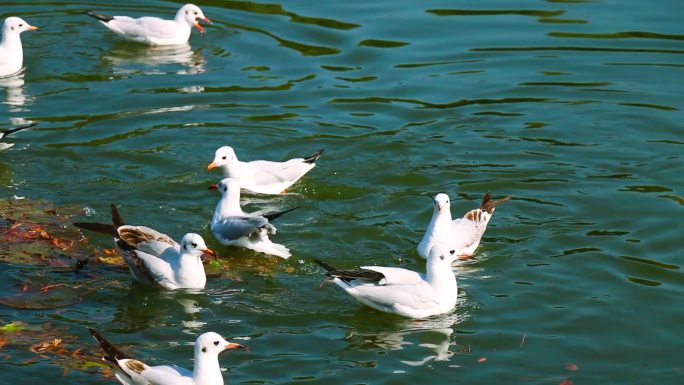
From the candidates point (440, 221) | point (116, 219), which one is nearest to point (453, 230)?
point (440, 221)

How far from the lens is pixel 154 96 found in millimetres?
17516

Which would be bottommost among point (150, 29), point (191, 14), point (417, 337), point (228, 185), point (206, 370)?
point (417, 337)

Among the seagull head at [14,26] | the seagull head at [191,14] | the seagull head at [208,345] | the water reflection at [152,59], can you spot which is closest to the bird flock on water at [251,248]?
the seagull head at [208,345]

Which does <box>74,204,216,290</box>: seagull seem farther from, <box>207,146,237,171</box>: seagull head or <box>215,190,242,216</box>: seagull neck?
<box>207,146,237,171</box>: seagull head

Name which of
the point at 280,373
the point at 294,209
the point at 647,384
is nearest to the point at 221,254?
the point at 294,209

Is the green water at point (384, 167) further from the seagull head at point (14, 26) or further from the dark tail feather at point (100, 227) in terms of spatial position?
the seagull head at point (14, 26)

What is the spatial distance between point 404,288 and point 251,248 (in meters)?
2.14

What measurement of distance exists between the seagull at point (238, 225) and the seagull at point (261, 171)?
875 millimetres

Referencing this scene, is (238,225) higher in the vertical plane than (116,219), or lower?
lower

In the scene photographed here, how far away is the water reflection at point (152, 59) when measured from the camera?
18797 millimetres

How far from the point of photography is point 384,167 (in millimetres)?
15023

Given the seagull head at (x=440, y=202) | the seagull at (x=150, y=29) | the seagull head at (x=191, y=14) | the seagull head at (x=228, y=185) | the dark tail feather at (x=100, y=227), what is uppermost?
the seagull head at (x=191, y=14)

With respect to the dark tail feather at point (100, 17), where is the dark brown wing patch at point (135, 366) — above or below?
below

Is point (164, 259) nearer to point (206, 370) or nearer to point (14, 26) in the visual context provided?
point (206, 370)
